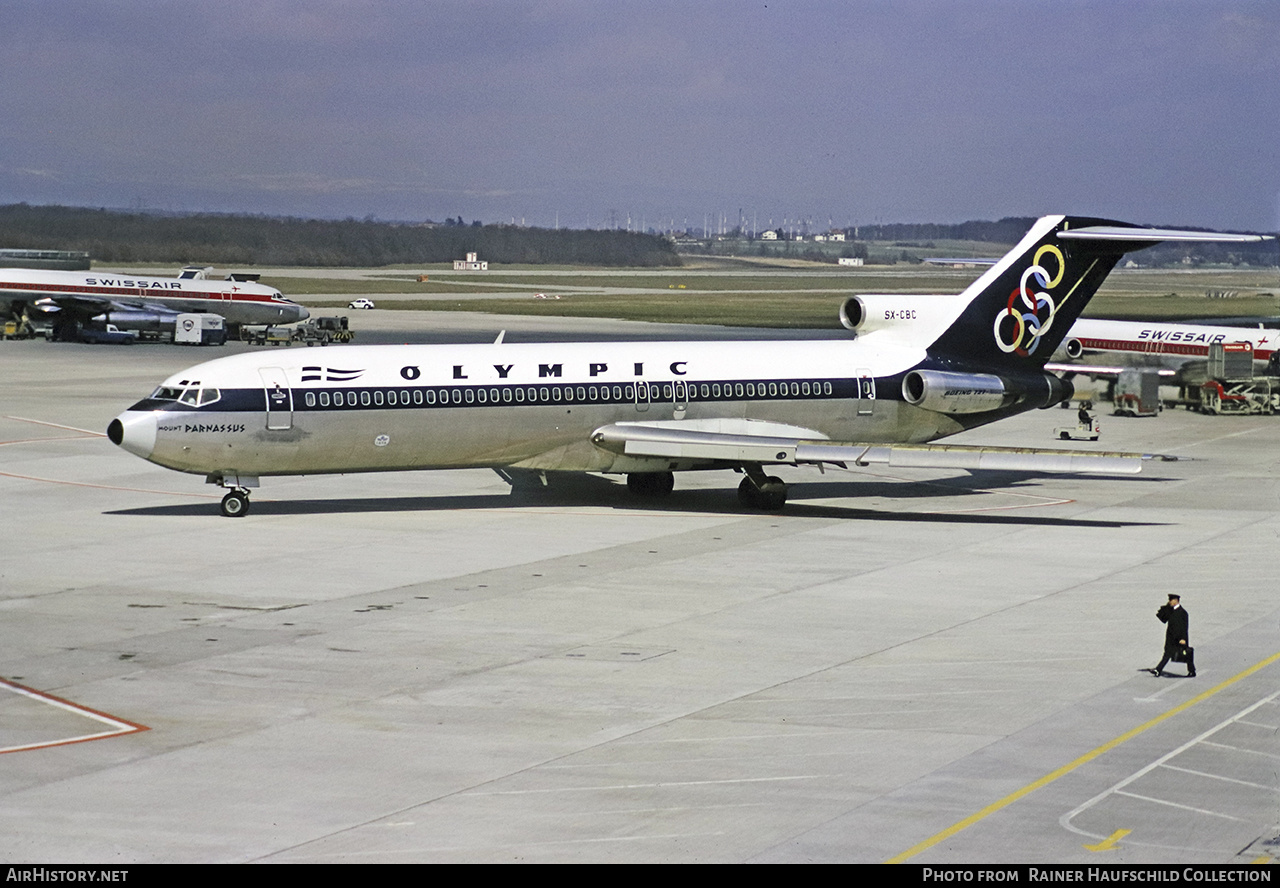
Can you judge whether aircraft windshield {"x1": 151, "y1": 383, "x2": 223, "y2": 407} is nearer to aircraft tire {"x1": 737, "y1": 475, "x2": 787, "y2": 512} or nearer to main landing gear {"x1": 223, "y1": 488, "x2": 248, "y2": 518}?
main landing gear {"x1": 223, "y1": 488, "x2": 248, "y2": 518}

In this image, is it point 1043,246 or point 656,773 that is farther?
point 1043,246

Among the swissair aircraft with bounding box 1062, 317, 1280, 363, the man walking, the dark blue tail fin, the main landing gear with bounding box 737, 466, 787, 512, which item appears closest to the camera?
the man walking

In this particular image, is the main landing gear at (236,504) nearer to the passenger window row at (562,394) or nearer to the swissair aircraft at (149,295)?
the passenger window row at (562,394)

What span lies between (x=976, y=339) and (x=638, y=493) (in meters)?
9.75

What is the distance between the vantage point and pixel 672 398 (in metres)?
38.5

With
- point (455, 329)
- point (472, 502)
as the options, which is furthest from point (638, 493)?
point (455, 329)

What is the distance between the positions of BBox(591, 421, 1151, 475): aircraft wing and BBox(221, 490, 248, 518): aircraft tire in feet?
27.4

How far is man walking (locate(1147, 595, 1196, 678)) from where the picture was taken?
22078mm

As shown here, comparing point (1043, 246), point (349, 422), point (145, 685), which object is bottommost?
point (145, 685)

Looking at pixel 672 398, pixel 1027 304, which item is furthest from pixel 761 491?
pixel 1027 304

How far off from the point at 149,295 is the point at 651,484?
6578 centimetres

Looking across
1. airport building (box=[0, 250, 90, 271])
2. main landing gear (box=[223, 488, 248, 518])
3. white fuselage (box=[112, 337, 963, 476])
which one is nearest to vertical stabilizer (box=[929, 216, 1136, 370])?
white fuselage (box=[112, 337, 963, 476])

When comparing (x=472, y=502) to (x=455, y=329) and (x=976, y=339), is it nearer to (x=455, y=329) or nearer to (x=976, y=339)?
(x=976, y=339)

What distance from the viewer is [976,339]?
4116cm
